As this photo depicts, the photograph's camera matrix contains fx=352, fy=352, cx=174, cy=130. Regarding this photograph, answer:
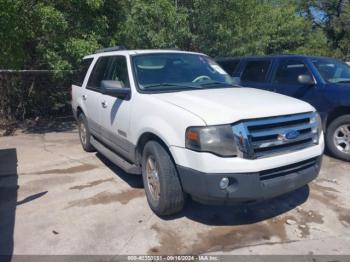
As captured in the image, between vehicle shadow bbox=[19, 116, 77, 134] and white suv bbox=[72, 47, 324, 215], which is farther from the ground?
white suv bbox=[72, 47, 324, 215]

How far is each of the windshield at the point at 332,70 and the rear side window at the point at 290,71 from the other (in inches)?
9.5

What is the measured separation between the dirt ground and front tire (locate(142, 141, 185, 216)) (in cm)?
21

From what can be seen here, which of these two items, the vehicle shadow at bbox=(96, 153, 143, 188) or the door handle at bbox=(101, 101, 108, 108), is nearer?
the vehicle shadow at bbox=(96, 153, 143, 188)

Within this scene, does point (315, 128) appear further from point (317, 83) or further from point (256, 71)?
point (256, 71)

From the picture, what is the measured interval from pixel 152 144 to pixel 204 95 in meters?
0.81

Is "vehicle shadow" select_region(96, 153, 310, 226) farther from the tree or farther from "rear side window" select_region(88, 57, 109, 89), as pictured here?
the tree

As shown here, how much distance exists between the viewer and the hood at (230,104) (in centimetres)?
339

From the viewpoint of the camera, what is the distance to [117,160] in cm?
492

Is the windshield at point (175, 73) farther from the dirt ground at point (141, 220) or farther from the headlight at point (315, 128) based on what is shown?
the dirt ground at point (141, 220)

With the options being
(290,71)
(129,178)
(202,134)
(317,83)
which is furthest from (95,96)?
(317,83)

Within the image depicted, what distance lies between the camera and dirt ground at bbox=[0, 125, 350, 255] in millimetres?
3486

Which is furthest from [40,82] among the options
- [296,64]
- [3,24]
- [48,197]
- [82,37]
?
[296,64]

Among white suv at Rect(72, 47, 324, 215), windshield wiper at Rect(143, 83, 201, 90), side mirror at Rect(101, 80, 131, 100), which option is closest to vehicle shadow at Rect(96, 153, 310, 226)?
white suv at Rect(72, 47, 324, 215)

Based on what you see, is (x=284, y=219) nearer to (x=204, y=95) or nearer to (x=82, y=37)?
(x=204, y=95)
